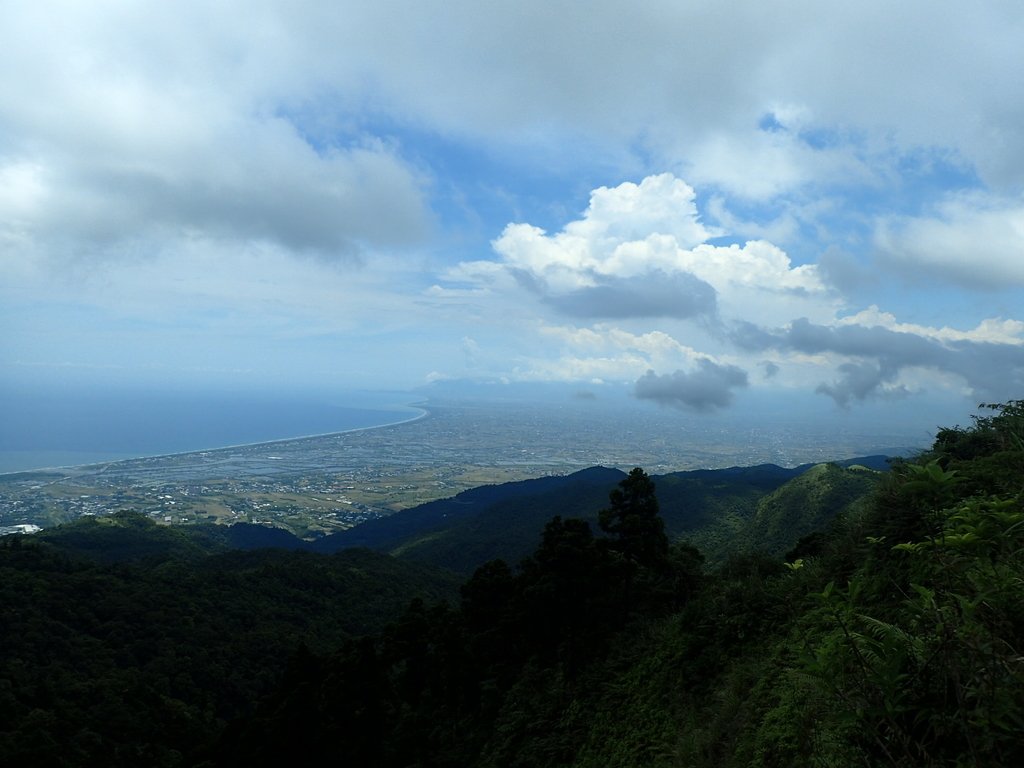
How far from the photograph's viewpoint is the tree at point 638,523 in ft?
54.5

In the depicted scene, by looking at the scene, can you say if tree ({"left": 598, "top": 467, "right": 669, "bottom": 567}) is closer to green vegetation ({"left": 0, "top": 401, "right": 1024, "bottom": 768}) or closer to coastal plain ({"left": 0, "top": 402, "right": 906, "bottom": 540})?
green vegetation ({"left": 0, "top": 401, "right": 1024, "bottom": 768})

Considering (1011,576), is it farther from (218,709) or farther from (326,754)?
(218,709)

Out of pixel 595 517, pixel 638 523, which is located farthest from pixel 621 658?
pixel 595 517

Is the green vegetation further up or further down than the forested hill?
further up

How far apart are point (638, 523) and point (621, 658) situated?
416 cm

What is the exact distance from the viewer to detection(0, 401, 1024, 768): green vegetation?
3805 mm

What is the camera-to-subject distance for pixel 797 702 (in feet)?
20.1

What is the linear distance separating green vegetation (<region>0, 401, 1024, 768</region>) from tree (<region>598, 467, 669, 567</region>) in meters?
0.08

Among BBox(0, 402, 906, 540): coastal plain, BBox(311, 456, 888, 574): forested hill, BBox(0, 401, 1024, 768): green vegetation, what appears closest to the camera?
BBox(0, 401, 1024, 768): green vegetation

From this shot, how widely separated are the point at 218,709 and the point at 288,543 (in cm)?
7684

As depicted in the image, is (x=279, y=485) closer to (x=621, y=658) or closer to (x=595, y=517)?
(x=595, y=517)

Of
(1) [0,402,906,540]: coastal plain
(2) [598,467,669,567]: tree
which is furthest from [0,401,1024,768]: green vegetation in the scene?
(1) [0,402,906,540]: coastal plain

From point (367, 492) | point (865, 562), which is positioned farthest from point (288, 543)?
point (865, 562)

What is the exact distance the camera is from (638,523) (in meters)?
16.6
